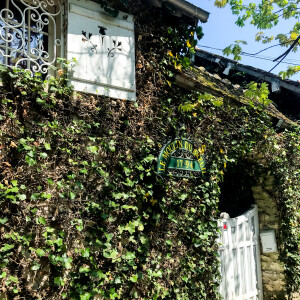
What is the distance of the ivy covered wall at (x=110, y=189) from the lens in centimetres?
267

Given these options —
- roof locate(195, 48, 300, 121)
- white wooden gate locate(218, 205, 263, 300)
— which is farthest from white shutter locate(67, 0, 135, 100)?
roof locate(195, 48, 300, 121)

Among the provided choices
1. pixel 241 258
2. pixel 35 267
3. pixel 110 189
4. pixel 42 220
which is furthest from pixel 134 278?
pixel 241 258

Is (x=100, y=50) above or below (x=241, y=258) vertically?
above

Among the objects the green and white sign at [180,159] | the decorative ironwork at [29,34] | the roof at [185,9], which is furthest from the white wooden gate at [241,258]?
the decorative ironwork at [29,34]

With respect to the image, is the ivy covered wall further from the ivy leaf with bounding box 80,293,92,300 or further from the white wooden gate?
the white wooden gate

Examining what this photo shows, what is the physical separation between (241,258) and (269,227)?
104 centimetres

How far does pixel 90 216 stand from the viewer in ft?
10.2

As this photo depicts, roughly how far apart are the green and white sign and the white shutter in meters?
0.84

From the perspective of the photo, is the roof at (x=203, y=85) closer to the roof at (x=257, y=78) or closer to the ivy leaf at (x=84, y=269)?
the roof at (x=257, y=78)

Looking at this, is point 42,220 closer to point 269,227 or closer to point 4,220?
point 4,220

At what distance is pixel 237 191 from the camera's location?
645 centimetres

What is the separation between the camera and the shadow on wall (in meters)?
6.15

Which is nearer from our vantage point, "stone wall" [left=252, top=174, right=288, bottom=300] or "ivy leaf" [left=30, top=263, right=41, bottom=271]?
"ivy leaf" [left=30, top=263, right=41, bottom=271]

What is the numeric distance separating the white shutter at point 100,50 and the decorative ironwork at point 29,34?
0.72ft
